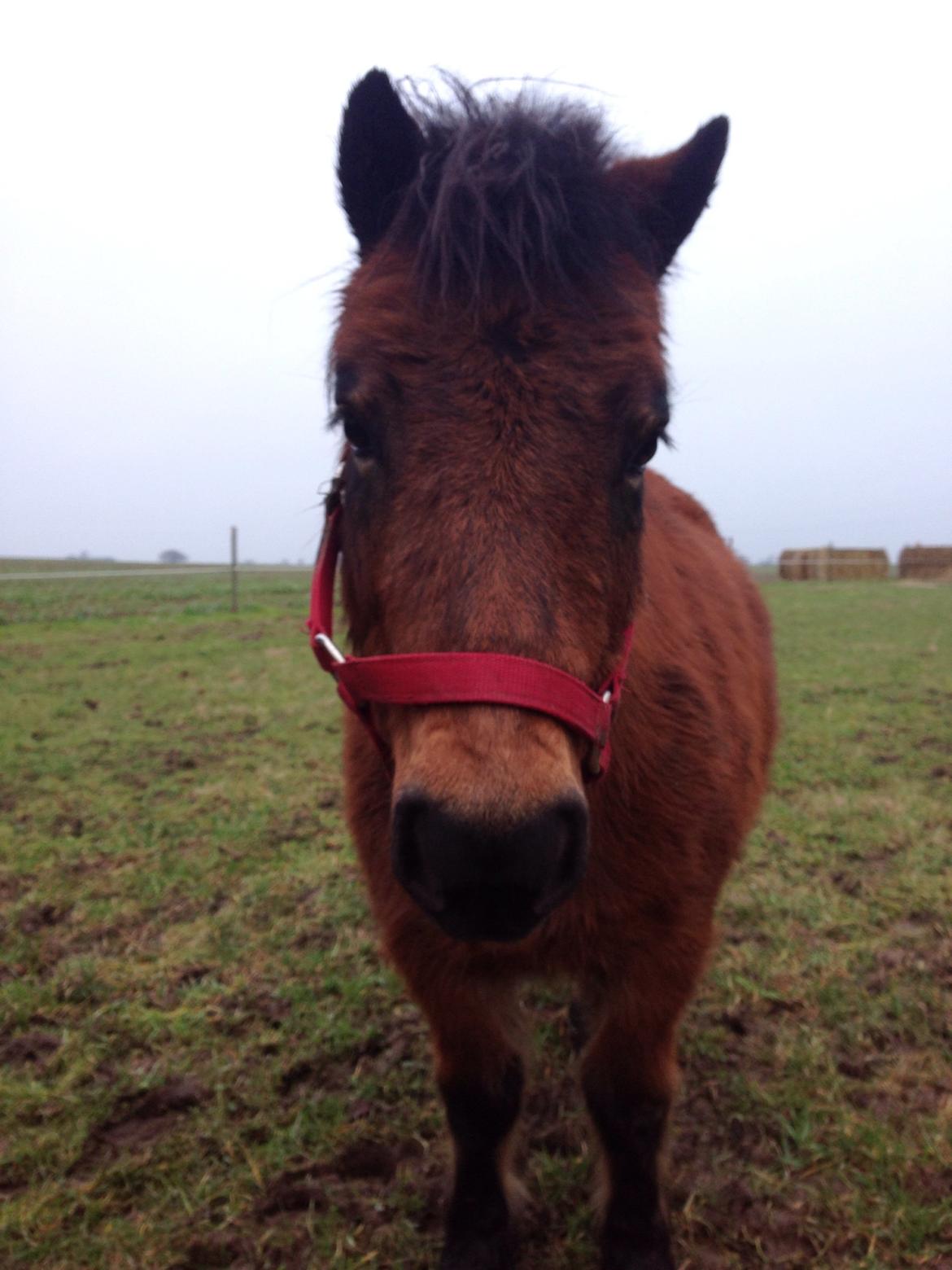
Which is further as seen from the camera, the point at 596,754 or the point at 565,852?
the point at 596,754

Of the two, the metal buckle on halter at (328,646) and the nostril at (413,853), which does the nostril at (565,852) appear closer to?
the nostril at (413,853)

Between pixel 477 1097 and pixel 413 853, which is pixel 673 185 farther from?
pixel 477 1097

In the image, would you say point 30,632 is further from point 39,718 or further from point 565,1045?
point 565,1045

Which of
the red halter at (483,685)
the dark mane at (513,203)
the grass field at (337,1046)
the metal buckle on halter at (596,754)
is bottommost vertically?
the grass field at (337,1046)

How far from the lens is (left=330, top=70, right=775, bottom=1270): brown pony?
4.20 feet

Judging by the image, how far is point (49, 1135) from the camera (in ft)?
8.19

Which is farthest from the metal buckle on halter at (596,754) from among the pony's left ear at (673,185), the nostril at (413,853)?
the pony's left ear at (673,185)

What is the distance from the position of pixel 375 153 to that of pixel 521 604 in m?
1.28

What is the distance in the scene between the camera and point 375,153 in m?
1.88

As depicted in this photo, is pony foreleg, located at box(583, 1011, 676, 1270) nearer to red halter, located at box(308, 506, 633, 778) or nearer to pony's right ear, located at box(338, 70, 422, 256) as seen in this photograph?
red halter, located at box(308, 506, 633, 778)

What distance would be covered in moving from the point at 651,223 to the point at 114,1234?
3.09 m

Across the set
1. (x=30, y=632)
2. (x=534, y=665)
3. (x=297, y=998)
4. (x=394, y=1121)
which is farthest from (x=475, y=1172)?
(x=30, y=632)

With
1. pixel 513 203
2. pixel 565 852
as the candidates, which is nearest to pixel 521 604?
pixel 565 852

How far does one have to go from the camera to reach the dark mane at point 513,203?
1557mm
